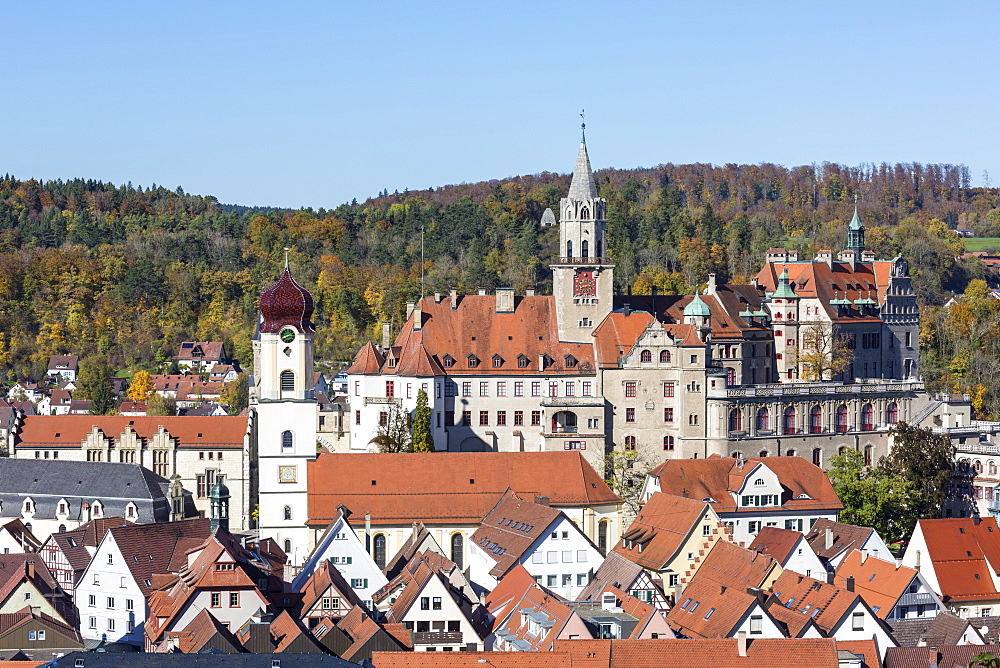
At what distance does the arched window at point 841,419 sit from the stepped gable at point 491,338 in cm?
1428

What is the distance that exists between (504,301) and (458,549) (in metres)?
20.3

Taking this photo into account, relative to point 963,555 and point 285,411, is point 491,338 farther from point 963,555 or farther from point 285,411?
point 963,555

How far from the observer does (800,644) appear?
59.5m

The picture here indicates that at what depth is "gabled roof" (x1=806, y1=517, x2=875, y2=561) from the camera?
246ft

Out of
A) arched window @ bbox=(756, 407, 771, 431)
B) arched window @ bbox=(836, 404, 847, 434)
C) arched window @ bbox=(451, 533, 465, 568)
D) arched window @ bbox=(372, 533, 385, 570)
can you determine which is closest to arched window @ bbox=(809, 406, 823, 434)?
arched window @ bbox=(836, 404, 847, 434)

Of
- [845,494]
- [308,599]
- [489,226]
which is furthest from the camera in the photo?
[489,226]

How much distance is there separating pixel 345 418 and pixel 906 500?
102ft

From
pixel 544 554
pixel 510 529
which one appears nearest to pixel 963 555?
pixel 544 554

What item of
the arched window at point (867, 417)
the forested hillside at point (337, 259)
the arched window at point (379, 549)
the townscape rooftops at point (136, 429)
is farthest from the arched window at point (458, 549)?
the forested hillside at point (337, 259)

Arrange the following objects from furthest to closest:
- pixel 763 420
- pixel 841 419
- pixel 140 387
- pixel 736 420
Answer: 1. pixel 140 387
2. pixel 841 419
3. pixel 763 420
4. pixel 736 420

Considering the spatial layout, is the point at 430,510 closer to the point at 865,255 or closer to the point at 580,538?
the point at 580,538

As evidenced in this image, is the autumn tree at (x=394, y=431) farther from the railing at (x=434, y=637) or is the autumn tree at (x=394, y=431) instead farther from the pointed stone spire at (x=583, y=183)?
the railing at (x=434, y=637)

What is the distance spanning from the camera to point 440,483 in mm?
80688

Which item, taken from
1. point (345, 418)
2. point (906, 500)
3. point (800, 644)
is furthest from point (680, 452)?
point (800, 644)
